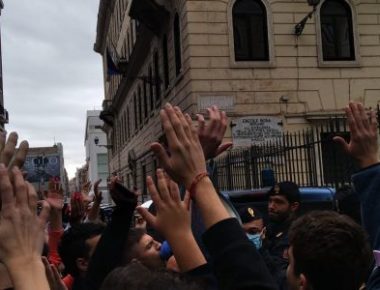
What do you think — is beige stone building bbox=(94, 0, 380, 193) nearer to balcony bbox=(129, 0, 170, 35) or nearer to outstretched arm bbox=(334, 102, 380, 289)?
balcony bbox=(129, 0, 170, 35)

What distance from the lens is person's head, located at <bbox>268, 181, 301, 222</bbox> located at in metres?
5.90

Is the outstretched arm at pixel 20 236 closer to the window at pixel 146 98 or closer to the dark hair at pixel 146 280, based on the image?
the dark hair at pixel 146 280

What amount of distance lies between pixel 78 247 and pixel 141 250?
437mm

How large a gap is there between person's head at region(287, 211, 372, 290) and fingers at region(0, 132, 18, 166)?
112 centimetres

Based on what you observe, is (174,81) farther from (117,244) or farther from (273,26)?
(117,244)

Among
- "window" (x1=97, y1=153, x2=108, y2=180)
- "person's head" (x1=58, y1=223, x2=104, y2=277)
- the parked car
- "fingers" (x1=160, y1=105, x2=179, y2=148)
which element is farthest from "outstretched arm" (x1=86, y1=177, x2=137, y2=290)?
"window" (x1=97, y1=153, x2=108, y2=180)

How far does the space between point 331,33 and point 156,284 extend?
19.4 metres

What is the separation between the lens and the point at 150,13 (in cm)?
2417

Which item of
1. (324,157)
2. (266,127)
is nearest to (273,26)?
(266,127)

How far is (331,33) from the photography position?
66.1 feet

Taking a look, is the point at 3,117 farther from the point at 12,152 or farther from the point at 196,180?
the point at 196,180

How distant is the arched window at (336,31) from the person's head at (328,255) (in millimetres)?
18272

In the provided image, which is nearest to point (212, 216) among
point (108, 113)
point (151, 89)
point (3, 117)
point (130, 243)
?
point (130, 243)

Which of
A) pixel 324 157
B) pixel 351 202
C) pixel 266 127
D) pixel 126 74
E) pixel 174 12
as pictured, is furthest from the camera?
pixel 126 74
